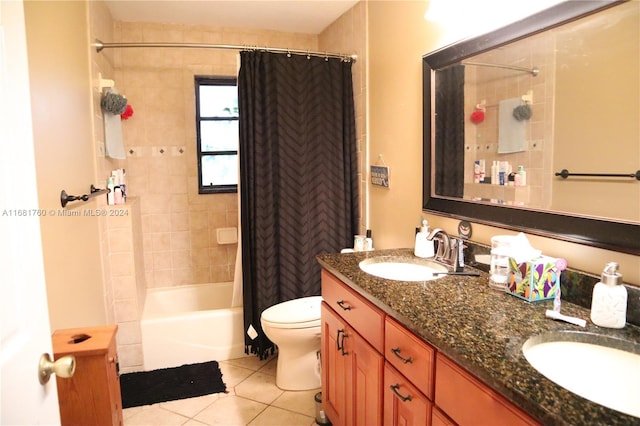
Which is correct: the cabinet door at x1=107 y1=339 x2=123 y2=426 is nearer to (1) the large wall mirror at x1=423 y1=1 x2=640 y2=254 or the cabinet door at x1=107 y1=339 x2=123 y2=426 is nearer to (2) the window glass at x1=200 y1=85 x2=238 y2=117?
(1) the large wall mirror at x1=423 y1=1 x2=640 y2=254

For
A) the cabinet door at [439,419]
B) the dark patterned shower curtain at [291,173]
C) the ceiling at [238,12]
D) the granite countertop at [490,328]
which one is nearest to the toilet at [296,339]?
the dark patterned shower curtain at [291,173]

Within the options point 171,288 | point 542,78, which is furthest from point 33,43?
point 171,288

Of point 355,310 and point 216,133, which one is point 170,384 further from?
point 216,133

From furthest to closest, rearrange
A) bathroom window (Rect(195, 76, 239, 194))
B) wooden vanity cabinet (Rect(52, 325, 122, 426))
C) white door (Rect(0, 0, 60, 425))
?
bathroom window (Rect(195, 76, 239, 194)), wooden vanity cabinet (Rect(52, 325, 122, 426)), white door (Rect(0, 0, 60, 425))

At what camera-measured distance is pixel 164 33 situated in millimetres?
3287

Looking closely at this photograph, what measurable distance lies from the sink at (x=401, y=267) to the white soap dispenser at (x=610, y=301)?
2.35 ft

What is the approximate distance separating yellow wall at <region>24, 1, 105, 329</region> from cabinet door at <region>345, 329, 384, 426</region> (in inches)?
46.4

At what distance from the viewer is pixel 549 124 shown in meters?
1.47

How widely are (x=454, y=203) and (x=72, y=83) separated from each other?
194 cm

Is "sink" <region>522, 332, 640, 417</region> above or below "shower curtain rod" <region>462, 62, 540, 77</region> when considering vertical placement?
below

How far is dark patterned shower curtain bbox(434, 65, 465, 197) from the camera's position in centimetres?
194

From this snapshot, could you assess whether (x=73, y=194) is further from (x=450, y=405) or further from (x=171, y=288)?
(x=450, y=405)

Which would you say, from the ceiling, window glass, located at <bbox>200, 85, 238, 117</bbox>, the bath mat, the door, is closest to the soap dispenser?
the door

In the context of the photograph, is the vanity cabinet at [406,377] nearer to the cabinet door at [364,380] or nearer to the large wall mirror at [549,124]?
the cabinet door at [364,380]
